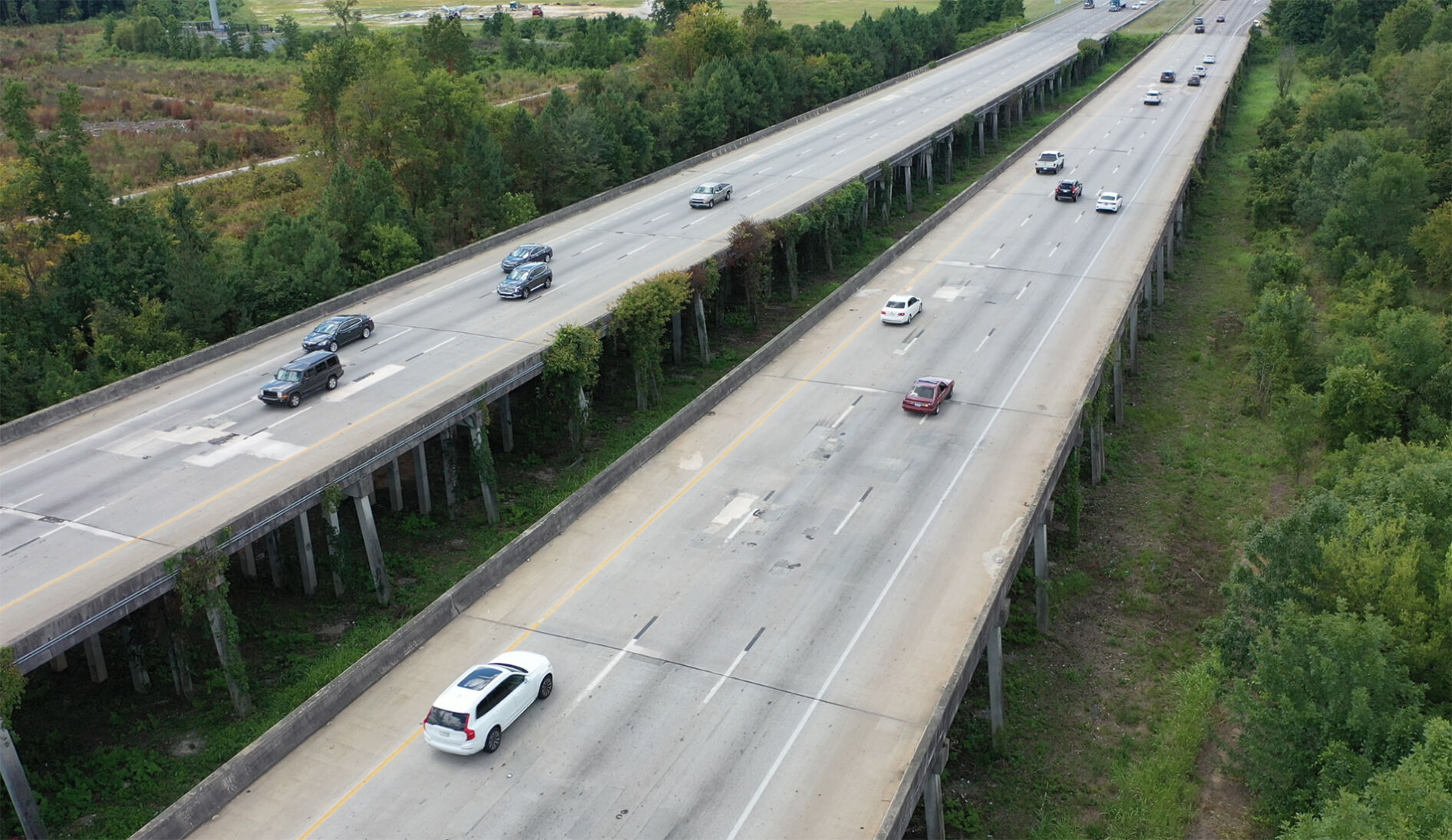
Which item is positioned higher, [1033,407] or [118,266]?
[118,266]

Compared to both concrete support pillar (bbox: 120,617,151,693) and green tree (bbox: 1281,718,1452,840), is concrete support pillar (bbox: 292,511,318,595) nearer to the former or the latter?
concrete support pillar (bbox: 120,617,151,693)

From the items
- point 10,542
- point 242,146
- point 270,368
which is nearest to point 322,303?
point 270,368

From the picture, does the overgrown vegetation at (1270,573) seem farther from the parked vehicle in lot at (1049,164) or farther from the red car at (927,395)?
the parked vehicle in lot at (1049,164)

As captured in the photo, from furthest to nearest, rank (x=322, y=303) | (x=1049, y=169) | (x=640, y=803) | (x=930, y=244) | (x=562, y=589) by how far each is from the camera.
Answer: (x=1049, y=169) < (x=930, y=244) < (x=322, y=303) < (x=562, y=589) < (x=640, y=803)

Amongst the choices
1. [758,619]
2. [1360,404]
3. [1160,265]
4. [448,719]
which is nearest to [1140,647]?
[758,619]

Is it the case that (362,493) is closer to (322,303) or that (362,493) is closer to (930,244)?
(322,303)

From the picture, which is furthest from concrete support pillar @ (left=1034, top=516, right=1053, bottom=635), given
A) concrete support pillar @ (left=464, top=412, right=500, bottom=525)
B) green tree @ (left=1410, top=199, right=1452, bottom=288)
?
green tree @ (left=1410, top=199, right=1452, bottom=288)
